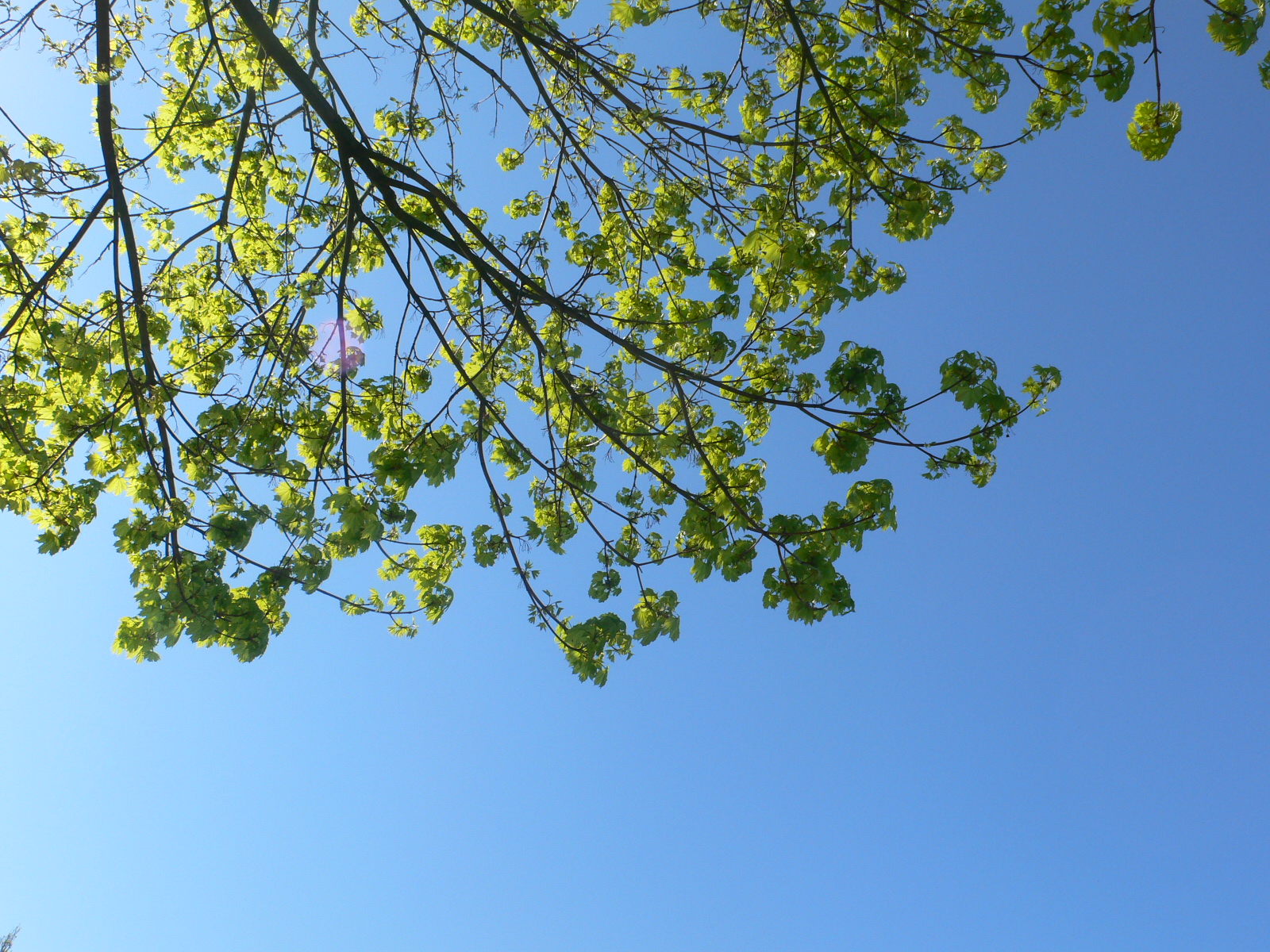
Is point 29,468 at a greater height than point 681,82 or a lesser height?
lesser

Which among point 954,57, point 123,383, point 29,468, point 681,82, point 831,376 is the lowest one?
point 29,468

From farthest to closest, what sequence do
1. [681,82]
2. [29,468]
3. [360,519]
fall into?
[681,82] < [29,468] < [360,519]

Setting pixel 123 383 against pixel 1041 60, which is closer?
pixel 1041 60

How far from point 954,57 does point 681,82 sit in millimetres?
2098

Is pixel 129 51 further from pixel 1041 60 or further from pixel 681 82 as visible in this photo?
pixel 1041 60

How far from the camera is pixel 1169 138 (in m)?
3.65

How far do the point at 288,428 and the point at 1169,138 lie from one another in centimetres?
594

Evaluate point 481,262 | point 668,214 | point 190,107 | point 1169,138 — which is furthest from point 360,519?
point 1169,138

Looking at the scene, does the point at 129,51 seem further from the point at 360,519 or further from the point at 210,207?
the point at 360,519

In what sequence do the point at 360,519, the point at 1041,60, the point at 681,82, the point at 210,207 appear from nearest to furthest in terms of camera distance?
the point at 1041,60
the point at 360,519
the point at 681,82
the point at 210,207

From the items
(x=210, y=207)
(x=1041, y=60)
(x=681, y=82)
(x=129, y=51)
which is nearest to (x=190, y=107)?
(x=129, y=51)

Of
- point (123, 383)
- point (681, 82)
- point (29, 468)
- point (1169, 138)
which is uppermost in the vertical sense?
point (681, 82)

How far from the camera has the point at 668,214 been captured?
581 centimetres

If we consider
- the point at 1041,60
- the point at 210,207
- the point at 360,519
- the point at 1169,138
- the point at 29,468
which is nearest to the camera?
the point at 1169,138
